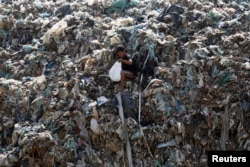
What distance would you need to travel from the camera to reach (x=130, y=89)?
15.9ft

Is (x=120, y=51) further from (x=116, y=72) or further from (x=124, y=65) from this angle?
(x=116, y=72)

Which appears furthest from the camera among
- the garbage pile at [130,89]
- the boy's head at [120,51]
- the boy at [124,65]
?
the boy's head at [120,51]

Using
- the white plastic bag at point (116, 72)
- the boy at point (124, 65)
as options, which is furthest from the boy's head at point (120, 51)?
the white plastic bag at point (116, 72)

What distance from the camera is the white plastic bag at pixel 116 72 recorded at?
4.84 m

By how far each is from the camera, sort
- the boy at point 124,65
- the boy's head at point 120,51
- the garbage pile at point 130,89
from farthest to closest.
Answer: the boy's head at point 120,51 → the boy at point 124,65 → the garbage pile at point 130,89

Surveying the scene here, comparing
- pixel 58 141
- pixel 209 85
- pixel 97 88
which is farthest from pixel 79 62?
pixel 209 85

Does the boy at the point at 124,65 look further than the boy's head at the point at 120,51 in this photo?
No

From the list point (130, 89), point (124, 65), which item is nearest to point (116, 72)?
point (124, 65)

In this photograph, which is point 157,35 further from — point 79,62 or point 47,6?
point 47,6

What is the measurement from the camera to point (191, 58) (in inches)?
201

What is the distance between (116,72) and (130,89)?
0.29m

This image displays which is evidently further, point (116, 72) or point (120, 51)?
point (120, 51)

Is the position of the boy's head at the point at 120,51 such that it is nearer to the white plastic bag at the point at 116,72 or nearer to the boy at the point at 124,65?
the boy at the point at 124,65

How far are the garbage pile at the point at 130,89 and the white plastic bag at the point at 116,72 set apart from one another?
0.10 m
